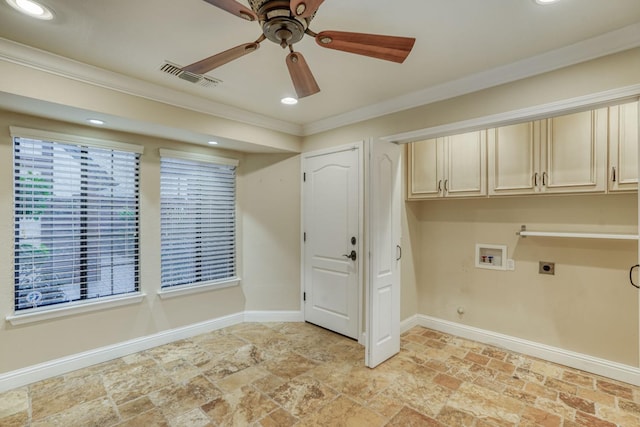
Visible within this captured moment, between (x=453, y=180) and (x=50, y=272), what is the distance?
399cm

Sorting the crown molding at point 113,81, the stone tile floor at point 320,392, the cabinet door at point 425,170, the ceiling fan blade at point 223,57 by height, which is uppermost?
the crown molding at point 113,81

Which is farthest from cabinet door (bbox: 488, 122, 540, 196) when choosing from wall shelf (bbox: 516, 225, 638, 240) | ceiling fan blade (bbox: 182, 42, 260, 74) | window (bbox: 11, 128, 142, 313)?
window (bbox: 11, 128, 142, 313)

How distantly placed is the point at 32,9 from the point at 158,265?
7.69ft

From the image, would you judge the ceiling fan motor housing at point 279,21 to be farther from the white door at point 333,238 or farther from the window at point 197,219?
the window at point 197,219

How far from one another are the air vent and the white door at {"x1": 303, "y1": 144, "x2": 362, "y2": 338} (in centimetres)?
152

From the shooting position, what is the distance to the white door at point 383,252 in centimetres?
279

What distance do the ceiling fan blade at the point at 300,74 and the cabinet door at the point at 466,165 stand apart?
6.92ft

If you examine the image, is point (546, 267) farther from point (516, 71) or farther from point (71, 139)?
point (71, 139)

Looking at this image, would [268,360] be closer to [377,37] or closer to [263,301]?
[263,301]

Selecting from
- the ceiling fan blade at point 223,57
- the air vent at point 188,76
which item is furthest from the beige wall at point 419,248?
the ceiling fan blade at point 223,57

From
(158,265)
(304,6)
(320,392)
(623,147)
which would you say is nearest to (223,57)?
(304,6)

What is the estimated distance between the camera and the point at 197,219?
3.67m

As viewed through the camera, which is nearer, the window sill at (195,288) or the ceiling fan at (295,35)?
the ceiling fan at (295,35)

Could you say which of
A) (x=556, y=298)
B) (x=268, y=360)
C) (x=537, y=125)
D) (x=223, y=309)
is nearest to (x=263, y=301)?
(x=223, y=309)
